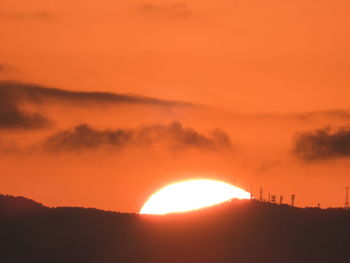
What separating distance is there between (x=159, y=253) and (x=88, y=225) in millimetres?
9868

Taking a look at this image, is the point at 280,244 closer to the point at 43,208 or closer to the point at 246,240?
the point at 246,240

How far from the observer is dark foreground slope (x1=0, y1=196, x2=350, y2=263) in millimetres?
131875

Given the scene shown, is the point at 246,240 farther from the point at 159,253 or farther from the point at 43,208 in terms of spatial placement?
the point at 43,208

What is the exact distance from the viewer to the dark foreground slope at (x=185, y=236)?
433ft

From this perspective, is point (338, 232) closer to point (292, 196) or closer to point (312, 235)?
point (312, 235)

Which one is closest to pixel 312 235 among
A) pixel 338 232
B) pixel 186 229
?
pixel 338 232

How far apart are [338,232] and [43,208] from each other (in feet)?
101

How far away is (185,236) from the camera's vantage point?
451 ft

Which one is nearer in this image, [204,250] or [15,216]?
[204,250]

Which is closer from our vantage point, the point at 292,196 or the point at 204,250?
the point at 204,250

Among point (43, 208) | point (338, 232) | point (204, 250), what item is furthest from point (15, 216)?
point (338, 232)

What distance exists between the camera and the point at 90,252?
135750 millimetres

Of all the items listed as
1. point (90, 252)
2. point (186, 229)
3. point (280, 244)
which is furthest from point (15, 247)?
point (280, 244)

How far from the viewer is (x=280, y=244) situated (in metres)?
133
